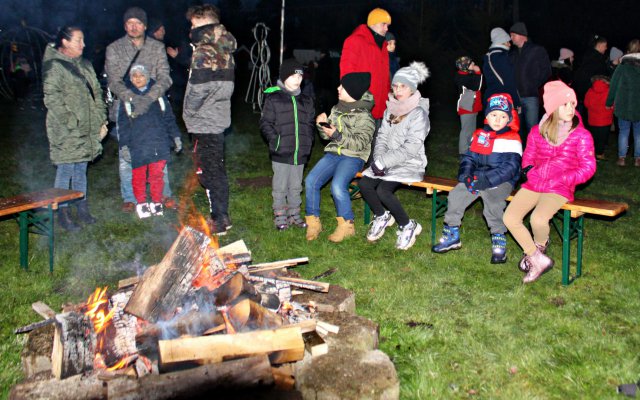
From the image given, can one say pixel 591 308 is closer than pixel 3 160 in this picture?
Yes

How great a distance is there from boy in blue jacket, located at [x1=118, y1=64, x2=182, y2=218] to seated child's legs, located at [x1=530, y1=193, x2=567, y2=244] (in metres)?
4.25

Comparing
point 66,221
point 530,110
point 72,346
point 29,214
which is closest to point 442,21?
point 530,110

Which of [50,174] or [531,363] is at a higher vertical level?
[50,174]

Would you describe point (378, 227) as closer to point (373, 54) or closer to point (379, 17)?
point (373, 54)

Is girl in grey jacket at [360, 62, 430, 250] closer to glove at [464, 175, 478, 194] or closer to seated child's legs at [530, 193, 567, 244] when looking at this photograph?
glove at [464, 175, 478, 194]

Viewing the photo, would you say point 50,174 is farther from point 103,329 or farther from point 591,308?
point 591,308

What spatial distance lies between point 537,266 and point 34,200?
4.60m

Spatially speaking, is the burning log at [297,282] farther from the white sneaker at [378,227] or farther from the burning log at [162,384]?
the white sneaker at [378,227]

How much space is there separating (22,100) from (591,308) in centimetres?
1861

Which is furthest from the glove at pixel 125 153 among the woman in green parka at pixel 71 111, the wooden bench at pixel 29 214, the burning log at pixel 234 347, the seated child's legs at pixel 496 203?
the burning log at pixel 234 347

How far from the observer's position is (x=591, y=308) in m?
5.04

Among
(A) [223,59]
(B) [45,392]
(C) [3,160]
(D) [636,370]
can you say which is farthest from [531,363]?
(C) [3,160]

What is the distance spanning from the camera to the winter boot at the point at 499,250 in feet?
19.7

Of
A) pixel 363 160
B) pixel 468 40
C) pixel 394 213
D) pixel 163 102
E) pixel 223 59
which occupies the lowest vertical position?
pixel 394 213
